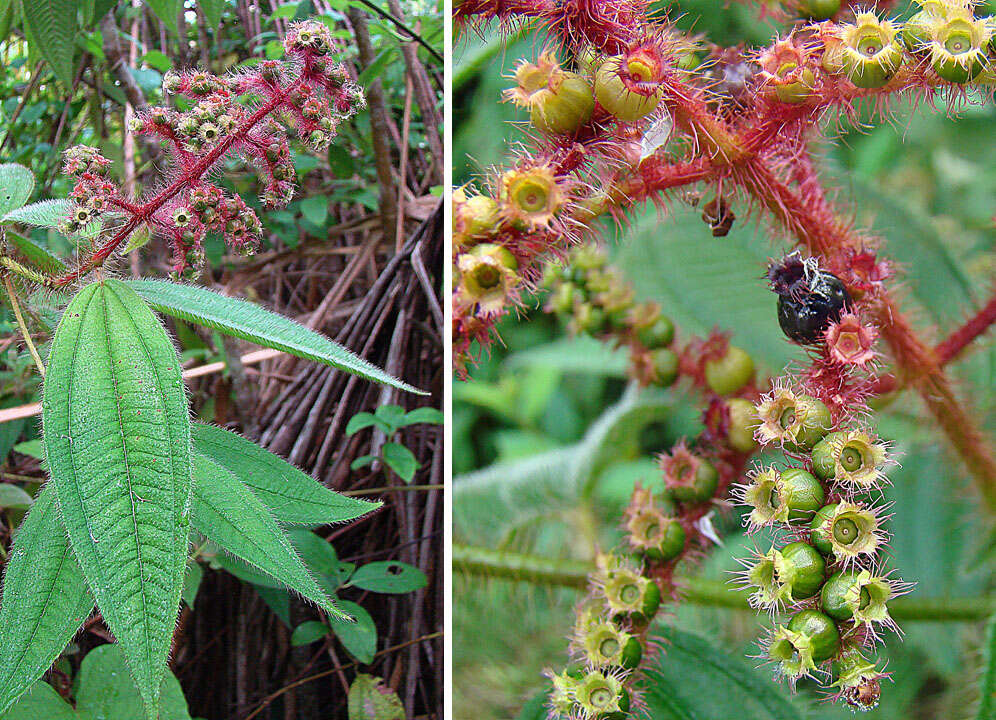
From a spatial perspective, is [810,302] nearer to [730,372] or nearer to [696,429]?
[730,372]

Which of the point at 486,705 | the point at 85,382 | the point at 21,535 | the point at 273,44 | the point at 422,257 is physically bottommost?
the point at 486,705

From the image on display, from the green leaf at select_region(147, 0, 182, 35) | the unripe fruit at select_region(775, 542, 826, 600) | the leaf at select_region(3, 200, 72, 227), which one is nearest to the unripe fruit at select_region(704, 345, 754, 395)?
the unripe fruit at select_region(775, 542, 826, 600)

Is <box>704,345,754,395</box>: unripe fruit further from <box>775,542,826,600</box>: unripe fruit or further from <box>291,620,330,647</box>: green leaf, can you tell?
<box>291,620,330,647</box>: green leaf

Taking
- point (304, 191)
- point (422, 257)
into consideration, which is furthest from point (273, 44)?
point (422, 257)

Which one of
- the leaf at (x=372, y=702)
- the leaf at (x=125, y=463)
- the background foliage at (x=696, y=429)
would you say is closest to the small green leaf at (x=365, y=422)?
the background foliage at (x=696, y=429)

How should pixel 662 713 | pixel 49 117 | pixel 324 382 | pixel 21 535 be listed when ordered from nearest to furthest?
pixel 21 535 → pixel 662 713 → pixel 324 382 → pixel 49 117

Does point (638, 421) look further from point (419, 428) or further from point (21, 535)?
point (21, 535)

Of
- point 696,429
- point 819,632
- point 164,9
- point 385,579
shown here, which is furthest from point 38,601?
point 696,429
